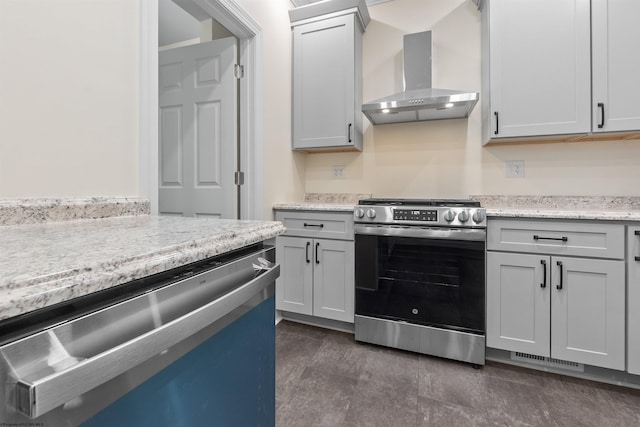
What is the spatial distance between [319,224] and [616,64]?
2095 mm

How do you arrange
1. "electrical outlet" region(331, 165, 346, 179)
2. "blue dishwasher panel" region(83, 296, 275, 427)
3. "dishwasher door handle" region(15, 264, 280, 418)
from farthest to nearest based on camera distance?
"electrical outlet" region(331, 165, 346, 179), "blue dishwasher panel" region(83, 296, 275, 427), "dishwasher door handle" region(15, 264, 280, 418)

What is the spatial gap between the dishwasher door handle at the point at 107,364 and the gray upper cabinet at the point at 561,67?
2.26 meters

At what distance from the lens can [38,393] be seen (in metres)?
0.32

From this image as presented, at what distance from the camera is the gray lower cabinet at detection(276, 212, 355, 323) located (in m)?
2.18

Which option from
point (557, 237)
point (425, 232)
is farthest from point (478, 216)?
point (557, 237)

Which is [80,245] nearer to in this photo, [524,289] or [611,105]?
[524,289]

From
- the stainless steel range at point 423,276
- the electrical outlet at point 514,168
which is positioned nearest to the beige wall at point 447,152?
the electrical outlet at point 514,168

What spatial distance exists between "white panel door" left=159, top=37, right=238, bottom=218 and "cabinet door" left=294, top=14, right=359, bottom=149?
65 centimetres

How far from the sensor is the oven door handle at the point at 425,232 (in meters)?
1.82

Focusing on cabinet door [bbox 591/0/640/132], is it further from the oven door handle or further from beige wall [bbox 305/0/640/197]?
the oven door handle

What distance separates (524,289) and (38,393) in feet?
6.91

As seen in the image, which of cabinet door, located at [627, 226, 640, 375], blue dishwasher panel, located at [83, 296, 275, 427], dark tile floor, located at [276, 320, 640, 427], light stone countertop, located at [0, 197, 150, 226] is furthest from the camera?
cabinet door, located at [627, 226, 640, 375]

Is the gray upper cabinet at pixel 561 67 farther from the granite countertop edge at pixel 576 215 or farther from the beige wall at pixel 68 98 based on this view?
the beige wall at pixel 68 98

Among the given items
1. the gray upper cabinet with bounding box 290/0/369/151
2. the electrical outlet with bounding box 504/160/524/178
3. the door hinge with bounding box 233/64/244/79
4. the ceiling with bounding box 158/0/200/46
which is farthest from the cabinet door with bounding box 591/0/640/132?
the ceiling with bounding box 158/0/200/46
